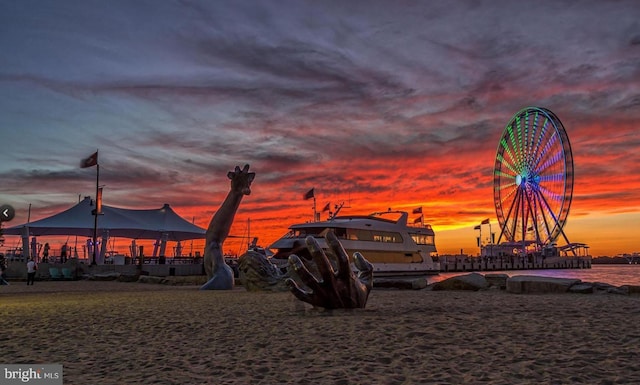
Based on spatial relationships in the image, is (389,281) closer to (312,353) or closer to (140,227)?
(312,353)

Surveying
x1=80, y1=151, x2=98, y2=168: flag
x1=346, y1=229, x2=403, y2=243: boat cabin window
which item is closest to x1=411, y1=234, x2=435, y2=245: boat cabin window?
x1=346, y1=229, x2=403, y2=243: boat cabin window

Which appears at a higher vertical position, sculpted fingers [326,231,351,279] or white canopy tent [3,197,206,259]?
white canopy tent [3,197,206,259]

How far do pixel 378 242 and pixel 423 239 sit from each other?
10.1 meters

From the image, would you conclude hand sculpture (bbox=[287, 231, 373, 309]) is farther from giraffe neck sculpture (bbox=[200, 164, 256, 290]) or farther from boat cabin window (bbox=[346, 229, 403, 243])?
boat cabin window (bbox=[346, 229, 403, 243])

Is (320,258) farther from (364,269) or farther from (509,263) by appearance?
(509,263)

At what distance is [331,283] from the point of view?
32.6 feet

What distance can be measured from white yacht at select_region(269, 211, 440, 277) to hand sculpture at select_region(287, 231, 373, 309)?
25.8 m

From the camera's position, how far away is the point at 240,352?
20.0 ft

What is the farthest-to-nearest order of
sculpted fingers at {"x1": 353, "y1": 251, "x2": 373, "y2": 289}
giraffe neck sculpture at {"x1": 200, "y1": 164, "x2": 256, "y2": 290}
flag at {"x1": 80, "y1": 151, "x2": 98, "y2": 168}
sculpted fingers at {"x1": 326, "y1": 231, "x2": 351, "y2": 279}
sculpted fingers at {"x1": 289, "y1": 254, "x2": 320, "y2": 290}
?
flag at {"x1": 80, "y1": 151, "x2": 98, "y2": 168}, giraffe neck sculpture at {"x1": 200, "y1": 164, "x2": 256, "y2": 290}, sculpted fingers at {"x1": 353, "y1": 251, "x2": 373, "y2": 289}, sculpted fingers at {"x1": 289, "y1": 254, "x2": 320, "y2": 290}, sculpted fingers at {"x1": 326, "y1": 231, "x2": 351, "y2": 279}

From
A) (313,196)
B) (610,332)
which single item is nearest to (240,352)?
(610,332)

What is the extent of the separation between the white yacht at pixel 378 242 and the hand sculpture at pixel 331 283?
25.8 metres

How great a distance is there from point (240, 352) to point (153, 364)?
3.52 ft

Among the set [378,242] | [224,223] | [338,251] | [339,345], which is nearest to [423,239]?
[378,242]

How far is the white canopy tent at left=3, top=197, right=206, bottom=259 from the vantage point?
45594mm
